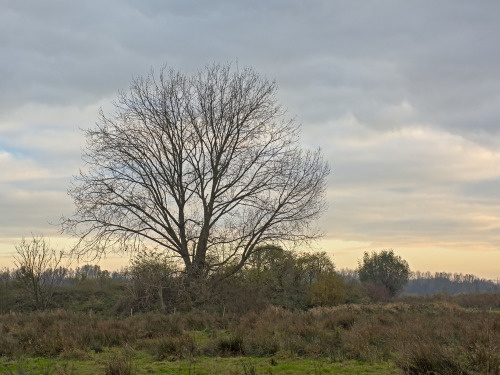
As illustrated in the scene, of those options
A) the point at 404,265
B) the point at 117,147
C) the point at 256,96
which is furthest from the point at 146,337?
the point at 404,265

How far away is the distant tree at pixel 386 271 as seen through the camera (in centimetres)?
5991

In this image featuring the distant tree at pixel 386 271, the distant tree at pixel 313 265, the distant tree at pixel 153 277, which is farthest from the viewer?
the distant tree at pixel 386 271

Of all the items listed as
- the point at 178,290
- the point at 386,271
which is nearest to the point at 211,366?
the point at 178,290

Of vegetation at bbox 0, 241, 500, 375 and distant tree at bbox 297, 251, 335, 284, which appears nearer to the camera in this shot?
vegetation at bbox 0, 241, 500, 375

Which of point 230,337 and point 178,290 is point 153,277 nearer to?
point 178,290

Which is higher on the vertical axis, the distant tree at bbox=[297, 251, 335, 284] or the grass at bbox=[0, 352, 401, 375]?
the distant tree at bbox=[297, 251, 335, 284]

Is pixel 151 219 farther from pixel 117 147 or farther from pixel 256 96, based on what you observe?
pixel 256 96

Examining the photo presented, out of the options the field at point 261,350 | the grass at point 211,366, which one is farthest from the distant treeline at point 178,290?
the grass at point 211,366

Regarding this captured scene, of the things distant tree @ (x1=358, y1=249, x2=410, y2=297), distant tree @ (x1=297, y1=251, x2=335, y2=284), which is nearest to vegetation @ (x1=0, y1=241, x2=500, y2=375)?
distant tree @ (x1=297, y1=251, x2=335, y2=284)

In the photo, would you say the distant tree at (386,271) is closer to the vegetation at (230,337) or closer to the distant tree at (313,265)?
the distant tree at (313,265)

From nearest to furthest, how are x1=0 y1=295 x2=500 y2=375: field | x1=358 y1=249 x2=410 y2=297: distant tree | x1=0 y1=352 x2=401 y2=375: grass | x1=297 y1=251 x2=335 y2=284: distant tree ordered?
x1=0 y1=295 x2=500 y2=375: field, x1=0 y1=352 x2=401 y2=375: grass, x1=297 y1=251 x2=335 y2=284: distant tree, x1=358 y1=249 x2=410 y2=297: distant tree

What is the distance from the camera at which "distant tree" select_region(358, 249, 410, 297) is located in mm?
59906

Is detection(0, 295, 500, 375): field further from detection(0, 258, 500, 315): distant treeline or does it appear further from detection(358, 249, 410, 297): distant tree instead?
detection(358, 249, 410, 297): distant tree

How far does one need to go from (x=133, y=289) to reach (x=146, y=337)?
36.3 feet
